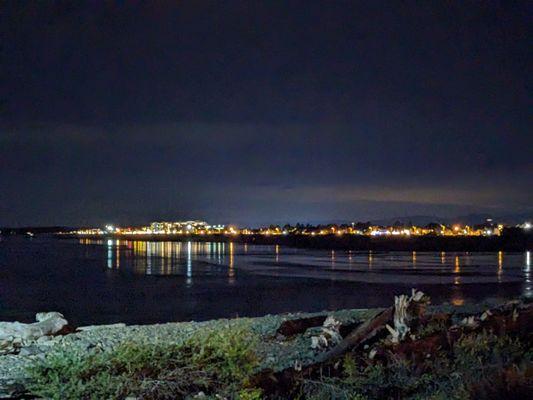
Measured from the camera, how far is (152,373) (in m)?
9.20

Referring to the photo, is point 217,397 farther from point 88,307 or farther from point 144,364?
point 88,307

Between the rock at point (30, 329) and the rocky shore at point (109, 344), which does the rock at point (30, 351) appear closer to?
the rocky shore at point (109, 344)

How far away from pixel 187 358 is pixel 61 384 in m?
1.75

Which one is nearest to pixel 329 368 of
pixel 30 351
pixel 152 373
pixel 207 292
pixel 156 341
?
pixel 152 373

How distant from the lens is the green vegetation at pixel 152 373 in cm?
854

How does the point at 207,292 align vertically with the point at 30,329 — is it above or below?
below

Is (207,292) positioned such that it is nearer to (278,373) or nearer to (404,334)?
(404,334)

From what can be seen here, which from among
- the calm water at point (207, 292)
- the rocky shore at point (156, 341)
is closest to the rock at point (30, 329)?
the rocky shore at point (156, 341)

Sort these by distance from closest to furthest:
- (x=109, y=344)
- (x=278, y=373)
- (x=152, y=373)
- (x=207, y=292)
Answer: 1. (x=152, y=373)
2. (x=278, y=373)
3. (x=109, y=344)
4. (x=207, y=292)

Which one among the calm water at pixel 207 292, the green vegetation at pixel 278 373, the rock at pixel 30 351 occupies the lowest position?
the calm water at pixel 207 292

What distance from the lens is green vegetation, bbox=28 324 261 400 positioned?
8539 millimetres

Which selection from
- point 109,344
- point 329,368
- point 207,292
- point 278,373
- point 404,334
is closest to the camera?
point 278,373

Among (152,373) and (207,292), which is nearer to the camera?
→ (152,373)

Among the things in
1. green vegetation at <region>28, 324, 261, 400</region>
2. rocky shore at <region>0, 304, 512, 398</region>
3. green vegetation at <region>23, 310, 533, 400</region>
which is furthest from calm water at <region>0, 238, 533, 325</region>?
green vegetation at <region>28, 324, 261, 400</region>
